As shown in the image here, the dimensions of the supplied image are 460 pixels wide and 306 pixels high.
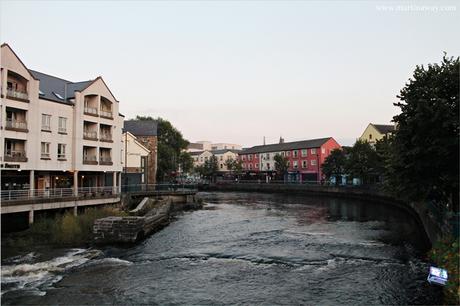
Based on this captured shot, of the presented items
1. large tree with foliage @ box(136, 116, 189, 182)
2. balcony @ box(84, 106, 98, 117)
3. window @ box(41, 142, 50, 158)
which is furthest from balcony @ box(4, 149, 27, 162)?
large tree with foliage @ box(136, 116, 189, 182)

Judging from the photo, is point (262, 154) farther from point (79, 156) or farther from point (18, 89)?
point (18, 89)

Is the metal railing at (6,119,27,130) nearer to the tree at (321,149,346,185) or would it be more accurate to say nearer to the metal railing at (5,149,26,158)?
the metal railing at (5,149,26,158)

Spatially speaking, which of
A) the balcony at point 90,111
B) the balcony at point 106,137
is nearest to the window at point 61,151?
the balcony at point 90,111

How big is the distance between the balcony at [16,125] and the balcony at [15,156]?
2.21m

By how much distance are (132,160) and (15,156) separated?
25.5m

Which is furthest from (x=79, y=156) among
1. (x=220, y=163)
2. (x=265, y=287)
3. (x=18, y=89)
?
(x=220, y=163)

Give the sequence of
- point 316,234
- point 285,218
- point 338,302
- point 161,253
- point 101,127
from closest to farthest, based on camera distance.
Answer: point 338,302 < point 161,253 < point 316,234 < point 285,218 < point 101,127

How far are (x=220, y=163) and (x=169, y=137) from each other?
51674 mm

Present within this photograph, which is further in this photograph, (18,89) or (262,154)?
(262,154)

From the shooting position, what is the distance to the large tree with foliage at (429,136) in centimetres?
2103

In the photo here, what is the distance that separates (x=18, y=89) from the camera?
36188mm

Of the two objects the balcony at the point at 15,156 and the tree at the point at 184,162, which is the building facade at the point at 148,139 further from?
the tree at the point at 184,162

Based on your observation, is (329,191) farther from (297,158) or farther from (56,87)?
(56,87)

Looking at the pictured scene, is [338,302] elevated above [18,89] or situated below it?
below
